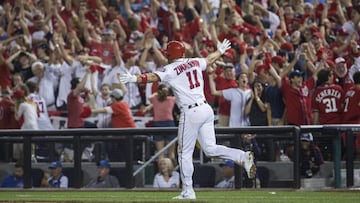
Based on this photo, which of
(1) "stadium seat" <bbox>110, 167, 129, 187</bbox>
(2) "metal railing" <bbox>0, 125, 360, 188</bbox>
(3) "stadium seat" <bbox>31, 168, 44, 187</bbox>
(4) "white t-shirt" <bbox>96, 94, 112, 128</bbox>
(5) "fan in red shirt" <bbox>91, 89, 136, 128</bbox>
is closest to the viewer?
(2) "metal railing" <bbox>0, 125, 360, 188</bbox>

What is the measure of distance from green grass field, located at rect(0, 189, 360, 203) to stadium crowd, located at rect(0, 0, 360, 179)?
150 centimetres

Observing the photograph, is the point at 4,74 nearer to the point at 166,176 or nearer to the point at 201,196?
the point at 166,176

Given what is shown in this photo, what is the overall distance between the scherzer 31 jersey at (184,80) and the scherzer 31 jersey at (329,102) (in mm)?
3645

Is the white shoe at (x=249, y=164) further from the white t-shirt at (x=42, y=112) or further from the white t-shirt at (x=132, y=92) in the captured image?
the white t-shirt at (x=42, y=112)

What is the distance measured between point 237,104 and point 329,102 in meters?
1.55

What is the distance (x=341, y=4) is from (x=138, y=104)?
4603mm

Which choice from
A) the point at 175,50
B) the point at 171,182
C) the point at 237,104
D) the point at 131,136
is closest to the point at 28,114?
the point at 131,136

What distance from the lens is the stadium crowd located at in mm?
17859

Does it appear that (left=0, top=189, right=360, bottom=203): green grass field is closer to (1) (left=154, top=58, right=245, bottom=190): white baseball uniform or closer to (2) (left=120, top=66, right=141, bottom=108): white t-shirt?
(1) (left=154, top=58, right=245, bottom=190): white baseball uniform

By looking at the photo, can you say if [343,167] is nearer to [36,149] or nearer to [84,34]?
[36,149]

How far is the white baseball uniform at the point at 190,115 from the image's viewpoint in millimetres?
14117

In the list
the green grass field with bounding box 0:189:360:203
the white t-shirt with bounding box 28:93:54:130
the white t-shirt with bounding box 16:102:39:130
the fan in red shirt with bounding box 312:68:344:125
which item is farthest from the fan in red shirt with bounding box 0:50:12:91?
the fan in red shirt with bounding box 312:68:344:125

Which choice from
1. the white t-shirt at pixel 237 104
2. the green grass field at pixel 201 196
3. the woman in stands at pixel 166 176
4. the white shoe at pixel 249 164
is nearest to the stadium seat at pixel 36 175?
the green grass field at pixel 201 196

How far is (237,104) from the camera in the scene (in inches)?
703
